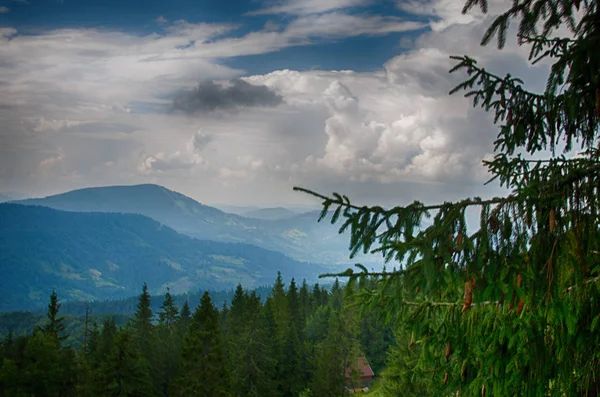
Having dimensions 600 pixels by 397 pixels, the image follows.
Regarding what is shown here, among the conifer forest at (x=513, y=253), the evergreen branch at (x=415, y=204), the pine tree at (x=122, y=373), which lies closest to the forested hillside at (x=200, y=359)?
the pine tree at (x=122, y=373)

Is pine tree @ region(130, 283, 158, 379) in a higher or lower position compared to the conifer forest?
lower

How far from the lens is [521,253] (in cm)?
461

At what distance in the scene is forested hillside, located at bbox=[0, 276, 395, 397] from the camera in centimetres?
2993

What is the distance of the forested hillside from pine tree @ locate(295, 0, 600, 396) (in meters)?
17.2

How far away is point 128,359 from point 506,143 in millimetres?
26422

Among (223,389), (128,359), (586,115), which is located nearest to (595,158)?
(586,115)

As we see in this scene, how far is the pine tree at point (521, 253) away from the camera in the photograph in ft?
14.6

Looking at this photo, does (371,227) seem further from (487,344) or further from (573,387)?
(573,387)

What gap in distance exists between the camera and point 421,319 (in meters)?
5.92

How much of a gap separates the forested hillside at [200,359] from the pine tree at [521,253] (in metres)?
17.2

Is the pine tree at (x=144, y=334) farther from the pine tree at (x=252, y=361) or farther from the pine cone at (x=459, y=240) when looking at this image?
the pine cone at (x=459, y=240)

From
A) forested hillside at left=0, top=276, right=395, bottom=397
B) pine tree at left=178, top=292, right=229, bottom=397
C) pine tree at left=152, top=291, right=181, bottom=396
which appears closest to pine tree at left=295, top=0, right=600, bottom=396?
forested hillside at left=0, top=276, right=395, bottom=397

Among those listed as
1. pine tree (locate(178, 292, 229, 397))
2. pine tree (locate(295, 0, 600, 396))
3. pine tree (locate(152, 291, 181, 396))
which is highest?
pine tree (locate(295, 0, 600, 396))

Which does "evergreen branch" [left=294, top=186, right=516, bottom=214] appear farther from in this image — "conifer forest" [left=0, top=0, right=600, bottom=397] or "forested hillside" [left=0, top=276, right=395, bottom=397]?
"forested hillside" [left=0, top=276, right=395, bottom=397]
